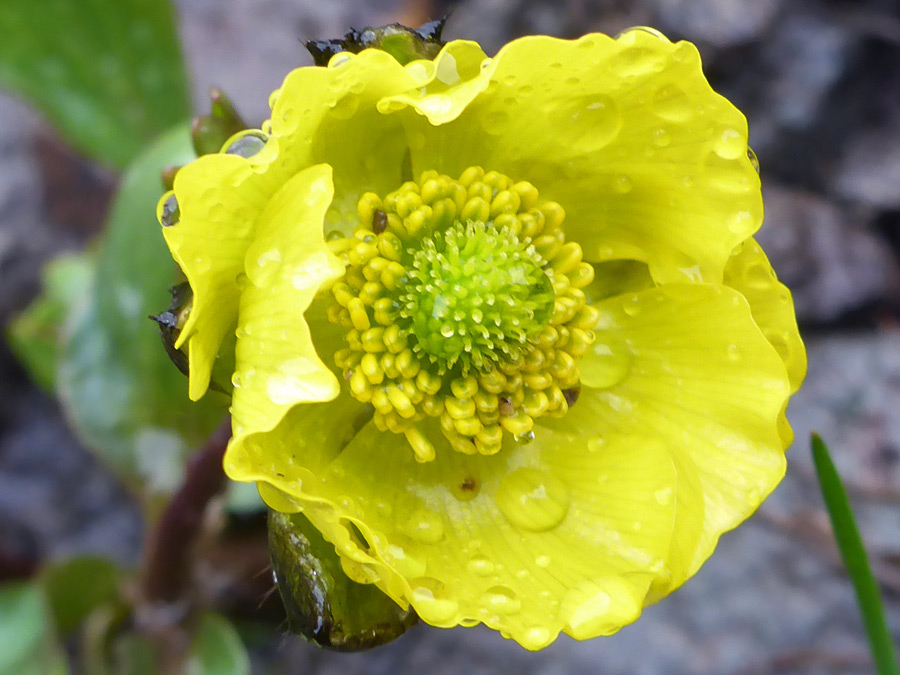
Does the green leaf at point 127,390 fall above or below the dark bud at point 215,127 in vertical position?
below

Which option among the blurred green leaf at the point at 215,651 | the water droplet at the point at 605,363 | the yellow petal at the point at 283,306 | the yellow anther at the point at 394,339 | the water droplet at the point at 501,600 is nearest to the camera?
the yellow petal at the point at 283,306

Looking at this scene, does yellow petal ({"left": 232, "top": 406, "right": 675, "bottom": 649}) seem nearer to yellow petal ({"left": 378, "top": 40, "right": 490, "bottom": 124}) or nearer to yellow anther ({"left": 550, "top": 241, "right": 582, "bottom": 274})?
yellow anther ({"left": 550, "top": 241, "right": 582, "bottom": 274})

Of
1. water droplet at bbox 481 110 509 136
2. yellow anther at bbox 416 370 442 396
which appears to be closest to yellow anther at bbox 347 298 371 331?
yellow anther at bbox 416 370 442 396

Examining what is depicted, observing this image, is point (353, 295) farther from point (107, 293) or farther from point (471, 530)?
point (107, 293)

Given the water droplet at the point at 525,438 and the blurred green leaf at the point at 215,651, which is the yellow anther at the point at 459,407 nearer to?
the water droplet at the point at 525,438

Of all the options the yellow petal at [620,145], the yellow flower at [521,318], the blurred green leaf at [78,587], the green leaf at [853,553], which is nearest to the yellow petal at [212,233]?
the yellow flower at [521,318]

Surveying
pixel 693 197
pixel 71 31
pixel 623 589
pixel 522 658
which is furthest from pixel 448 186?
pixel 71 31
